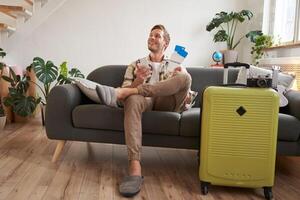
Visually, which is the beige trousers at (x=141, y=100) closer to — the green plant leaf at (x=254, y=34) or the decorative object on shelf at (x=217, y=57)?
the decorative object on shelf at (x=217, y=57)

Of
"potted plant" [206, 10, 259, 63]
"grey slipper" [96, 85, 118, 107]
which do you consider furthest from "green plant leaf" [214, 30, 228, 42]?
"grey slipper" [96, 85, 118, 107]

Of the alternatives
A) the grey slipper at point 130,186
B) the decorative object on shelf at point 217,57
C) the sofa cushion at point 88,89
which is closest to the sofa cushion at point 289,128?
Answer: the grey slipper at point 130,186

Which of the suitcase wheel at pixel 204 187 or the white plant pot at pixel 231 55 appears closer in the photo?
the suitcase wheel at pixel 204 187

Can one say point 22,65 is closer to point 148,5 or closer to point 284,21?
point 148,5

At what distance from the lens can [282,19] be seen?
3818 millimetres

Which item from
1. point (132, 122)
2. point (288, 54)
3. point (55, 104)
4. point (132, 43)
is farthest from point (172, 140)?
point (132, 43)

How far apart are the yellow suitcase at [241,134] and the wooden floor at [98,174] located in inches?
5.2

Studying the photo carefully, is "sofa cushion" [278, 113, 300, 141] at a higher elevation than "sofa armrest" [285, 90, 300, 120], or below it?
below

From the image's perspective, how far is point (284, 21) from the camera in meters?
3.77

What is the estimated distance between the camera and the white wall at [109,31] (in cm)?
414

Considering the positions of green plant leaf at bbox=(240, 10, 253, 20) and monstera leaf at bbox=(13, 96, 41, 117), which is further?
green plant leaf at bbox=(240, 10, 253, 20)

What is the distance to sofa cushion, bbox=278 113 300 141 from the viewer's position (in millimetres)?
1854

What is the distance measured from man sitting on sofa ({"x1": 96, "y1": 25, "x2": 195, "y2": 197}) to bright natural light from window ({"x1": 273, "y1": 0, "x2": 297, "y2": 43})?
6.24 feet

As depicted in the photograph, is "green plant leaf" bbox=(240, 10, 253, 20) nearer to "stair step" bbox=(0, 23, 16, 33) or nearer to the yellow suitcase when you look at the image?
the yellow suitcase
